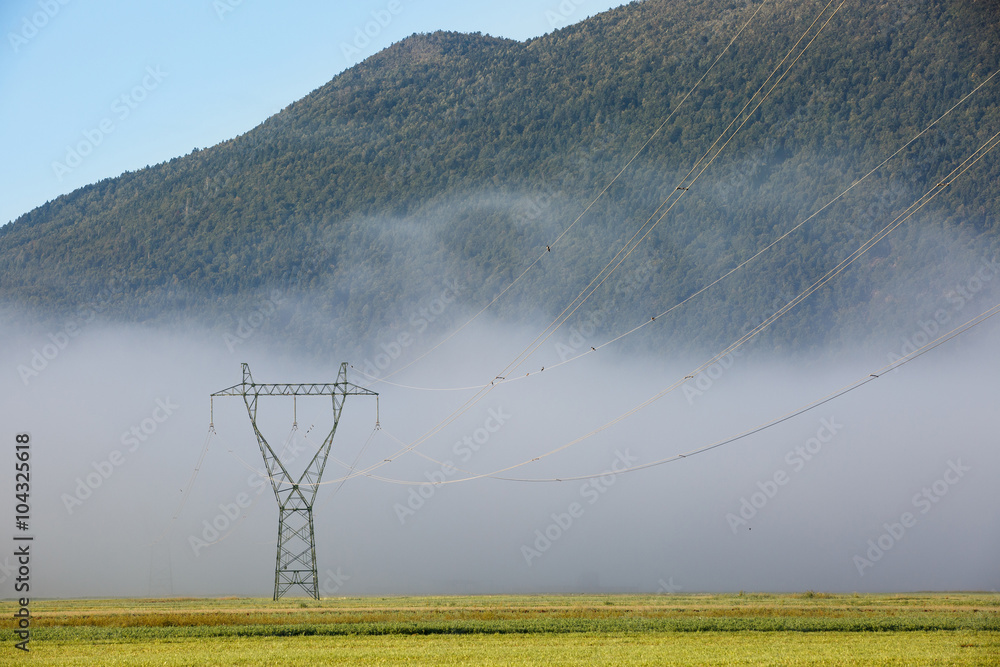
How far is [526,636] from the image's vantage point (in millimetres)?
46125

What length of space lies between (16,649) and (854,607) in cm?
4995

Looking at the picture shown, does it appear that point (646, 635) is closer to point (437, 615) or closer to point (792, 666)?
point (792, 666)

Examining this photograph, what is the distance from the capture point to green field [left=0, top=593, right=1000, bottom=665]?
37.8 m

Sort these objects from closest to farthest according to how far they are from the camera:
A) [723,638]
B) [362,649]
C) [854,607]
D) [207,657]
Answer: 1. [207,657]
2. [362,649]
3. [723,638]
4. [854,607]

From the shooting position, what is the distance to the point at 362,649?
41.1m

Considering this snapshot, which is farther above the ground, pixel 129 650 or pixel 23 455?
pixel 23 455

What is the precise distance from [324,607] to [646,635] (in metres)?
28.5

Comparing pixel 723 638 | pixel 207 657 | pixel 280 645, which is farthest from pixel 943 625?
pixel 207 657

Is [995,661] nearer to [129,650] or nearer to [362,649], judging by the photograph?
[362,649]

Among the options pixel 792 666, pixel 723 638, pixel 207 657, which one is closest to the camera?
pixel 792 666

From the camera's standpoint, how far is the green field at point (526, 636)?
37.8 m

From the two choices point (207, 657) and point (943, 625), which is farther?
point (943, 625)

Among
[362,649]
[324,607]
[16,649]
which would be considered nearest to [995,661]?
[362,649]

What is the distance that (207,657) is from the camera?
127 feet
